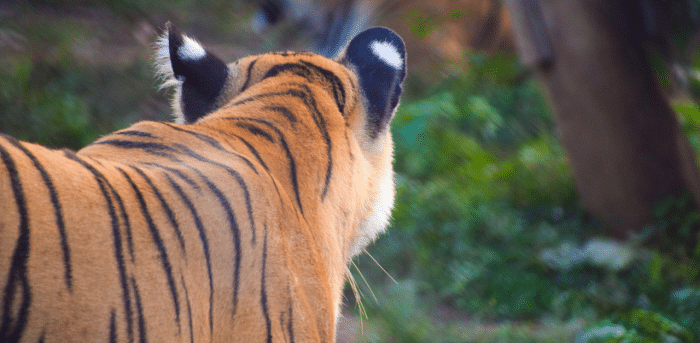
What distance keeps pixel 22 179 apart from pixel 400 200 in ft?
12.1

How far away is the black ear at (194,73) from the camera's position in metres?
1.59

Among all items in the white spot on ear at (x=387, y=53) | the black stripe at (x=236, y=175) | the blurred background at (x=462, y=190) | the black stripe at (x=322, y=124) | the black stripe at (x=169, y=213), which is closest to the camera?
the black stripe at (x=169, y=213)

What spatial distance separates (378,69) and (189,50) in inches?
21.0

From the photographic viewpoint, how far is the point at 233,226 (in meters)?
1.13

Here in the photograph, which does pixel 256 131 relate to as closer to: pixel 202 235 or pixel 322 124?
pixel 322 124

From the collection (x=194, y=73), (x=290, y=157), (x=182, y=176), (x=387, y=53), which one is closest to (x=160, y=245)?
(x=182, y=176)

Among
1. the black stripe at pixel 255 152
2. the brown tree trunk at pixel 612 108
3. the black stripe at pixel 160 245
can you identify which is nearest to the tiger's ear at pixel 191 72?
the black stripe at pixel 255 152

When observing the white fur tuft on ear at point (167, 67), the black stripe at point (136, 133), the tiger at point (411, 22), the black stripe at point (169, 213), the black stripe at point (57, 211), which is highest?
the tiger at point (411, 22)

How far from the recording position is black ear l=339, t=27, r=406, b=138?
1669 mm

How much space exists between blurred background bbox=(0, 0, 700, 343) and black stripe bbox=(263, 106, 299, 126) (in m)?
0.86

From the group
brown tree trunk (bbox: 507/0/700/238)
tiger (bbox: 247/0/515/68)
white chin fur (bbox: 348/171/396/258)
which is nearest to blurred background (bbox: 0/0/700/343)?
brown tree trunk (bbox: 507/0/700/238)

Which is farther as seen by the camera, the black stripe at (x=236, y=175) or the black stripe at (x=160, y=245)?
the black stripe at (x=236, y=175)

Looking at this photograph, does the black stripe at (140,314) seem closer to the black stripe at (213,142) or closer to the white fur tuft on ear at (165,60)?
the black stripe at (213,142)

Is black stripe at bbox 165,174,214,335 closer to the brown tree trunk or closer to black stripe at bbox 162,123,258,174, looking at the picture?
black stripe at bbox 162,123,258,174
